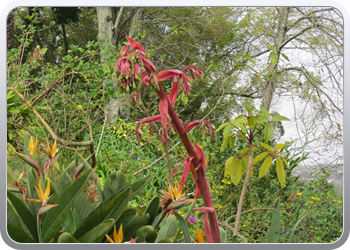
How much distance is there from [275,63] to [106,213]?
96cm

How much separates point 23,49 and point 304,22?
1.15m

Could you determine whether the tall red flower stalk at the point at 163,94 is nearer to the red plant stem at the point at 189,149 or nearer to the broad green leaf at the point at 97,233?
the red plant stem at the point at 189,149

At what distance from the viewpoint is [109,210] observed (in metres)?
0.73

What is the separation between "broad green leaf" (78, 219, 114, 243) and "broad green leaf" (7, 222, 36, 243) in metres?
0.14

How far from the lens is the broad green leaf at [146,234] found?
0.77m

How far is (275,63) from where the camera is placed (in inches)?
54.0

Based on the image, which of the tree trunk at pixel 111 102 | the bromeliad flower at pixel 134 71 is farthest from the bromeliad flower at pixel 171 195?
the tree trunk at pixel 111 102

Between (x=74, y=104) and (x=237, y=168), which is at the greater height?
(x=74, y=104)

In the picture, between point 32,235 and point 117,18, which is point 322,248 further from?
point 117,18

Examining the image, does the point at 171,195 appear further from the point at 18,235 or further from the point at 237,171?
the point at 18,235

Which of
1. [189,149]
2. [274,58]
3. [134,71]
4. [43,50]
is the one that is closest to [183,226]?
[189,149]

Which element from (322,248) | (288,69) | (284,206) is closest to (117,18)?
(288,69)

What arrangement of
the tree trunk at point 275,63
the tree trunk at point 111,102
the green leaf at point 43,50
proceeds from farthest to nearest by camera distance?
1. the tree trunk at point 111,102
2. the green leaf at point 43,50
3. the tree trunk at point 275,63

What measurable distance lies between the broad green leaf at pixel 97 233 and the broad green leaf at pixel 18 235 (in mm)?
138
